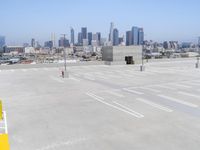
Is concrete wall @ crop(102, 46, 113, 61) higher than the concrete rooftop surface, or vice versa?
concrete wall @ crop(102, 46, 113, 61)

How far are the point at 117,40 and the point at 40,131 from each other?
168 meters

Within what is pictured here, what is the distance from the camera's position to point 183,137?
8.94 metres

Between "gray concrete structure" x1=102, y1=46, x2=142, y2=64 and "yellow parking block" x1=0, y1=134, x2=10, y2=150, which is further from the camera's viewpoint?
"gray concrete structure" x1=102, y1=46, x2=142, y2=64

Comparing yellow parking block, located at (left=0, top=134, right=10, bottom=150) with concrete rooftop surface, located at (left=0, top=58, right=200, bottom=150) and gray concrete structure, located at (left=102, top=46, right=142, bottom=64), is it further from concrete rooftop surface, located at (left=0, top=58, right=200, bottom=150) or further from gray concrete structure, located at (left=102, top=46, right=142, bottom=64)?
gray concrete structure, located at (left=102, top=46, right=142, bottom=64)

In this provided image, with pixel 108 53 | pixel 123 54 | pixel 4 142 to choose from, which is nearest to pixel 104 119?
pixel 4 142

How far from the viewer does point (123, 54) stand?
149 feet

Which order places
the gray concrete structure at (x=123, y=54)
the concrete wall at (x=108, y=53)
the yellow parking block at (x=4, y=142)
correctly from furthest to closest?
the concrete wall at (x=108, y=53)
the gray concrete structure at (x=123, y=54)
the yellow parking block at (x=4, y=142)

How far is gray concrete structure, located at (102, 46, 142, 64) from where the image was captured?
44.6m

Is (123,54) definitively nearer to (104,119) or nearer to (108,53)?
(108,53)

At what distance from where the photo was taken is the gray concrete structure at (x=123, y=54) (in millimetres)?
44594

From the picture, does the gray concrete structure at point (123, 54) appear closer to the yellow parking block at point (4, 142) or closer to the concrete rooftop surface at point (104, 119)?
the concrete rooftop surface at point (104, 119)

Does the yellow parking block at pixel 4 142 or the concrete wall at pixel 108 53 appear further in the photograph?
the concrete wall at pixel 108 53

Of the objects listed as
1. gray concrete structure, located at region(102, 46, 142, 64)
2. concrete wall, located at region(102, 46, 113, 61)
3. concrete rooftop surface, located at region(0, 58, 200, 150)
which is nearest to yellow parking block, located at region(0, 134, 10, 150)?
concrete rooftop surface, located at region(0, 58, 200, 150)

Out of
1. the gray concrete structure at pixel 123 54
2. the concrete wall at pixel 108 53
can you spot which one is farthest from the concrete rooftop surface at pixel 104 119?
A: the concrete wall at pixel 108 53
